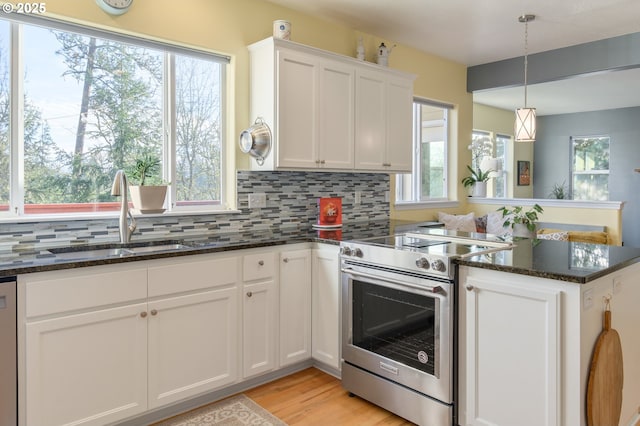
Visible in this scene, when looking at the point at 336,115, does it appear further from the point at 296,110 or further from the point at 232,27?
the point at 232,27

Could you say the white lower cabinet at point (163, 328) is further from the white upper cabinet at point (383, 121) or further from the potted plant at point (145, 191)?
the white upper cabinet at point (383, 121)

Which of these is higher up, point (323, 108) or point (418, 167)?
point (323, 108)

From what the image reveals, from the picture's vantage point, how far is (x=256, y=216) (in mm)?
3338

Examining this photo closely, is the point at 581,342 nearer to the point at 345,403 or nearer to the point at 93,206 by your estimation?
the point at 345,403

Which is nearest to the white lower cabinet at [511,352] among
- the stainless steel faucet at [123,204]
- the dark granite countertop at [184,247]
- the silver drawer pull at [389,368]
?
the silver drawer pull at [389,368]

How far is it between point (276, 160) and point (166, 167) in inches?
28.7

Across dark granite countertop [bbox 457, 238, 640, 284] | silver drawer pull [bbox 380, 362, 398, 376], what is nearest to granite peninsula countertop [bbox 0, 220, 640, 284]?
dark granite countertop [bbox 457, 238, 640, 284]

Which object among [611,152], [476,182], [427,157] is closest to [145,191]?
[427,157]

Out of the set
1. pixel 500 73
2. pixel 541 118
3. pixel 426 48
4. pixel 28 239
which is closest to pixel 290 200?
pixel 28 239

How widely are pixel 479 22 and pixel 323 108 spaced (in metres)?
1.60

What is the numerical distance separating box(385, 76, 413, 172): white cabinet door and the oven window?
156cm

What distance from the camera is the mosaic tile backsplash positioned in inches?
95.8

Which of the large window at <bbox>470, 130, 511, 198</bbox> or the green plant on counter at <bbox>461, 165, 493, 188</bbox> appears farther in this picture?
the large window at <bbox>470, 130, 511, 198</bbox>

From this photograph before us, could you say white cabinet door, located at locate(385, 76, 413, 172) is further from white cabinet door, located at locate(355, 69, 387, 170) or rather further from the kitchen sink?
the kitchen sink
